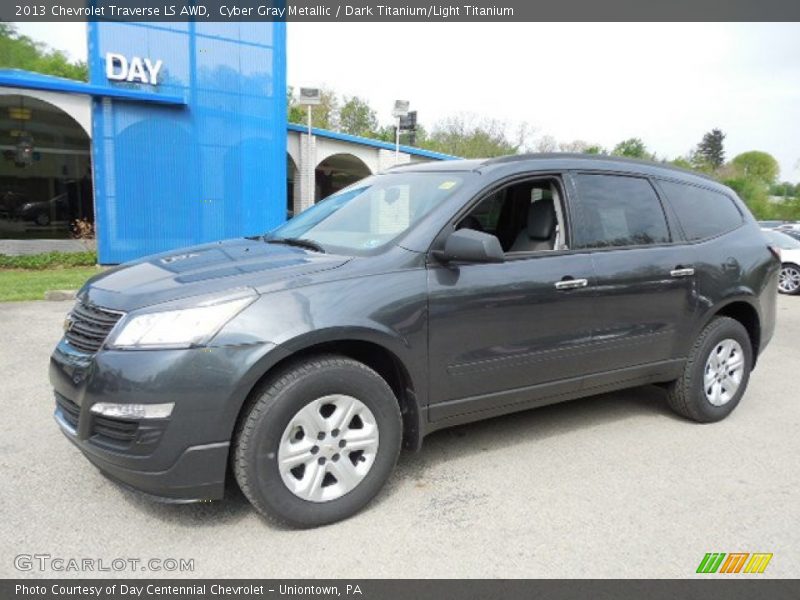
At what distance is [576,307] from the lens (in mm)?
3672

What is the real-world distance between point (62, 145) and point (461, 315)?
23.2m

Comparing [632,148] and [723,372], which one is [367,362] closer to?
[723,372]

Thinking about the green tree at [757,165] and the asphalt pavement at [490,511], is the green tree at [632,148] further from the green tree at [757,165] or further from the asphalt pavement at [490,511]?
the asphalt pavement at [490,511]

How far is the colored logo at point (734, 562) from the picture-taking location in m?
2.71

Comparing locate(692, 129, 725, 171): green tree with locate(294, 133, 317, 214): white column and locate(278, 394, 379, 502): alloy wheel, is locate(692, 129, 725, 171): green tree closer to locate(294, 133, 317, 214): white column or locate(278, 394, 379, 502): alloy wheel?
locate(294, 133, 317, 214): white column

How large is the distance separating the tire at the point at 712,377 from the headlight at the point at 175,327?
3.32 m

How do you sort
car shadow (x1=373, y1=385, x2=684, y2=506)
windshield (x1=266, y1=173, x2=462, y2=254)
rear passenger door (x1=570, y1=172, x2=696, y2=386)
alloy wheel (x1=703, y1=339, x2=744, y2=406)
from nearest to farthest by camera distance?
windshield (x1=266, y1=173, x2=462, y2=254), car shadow (x1=373, y1=385, x2=684, y2=506), rear passenger door (x1=570, y1=172, x2=696, y2=386), alloy wheel (x1=703, y1=339, x2=744, y2=406)

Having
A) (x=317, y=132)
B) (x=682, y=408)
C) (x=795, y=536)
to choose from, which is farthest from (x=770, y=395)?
(x=317, y=132)

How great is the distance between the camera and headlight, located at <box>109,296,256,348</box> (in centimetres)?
261

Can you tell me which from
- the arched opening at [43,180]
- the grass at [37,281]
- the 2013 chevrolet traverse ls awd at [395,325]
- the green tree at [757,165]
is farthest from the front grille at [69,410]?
the green tree at [757,165]

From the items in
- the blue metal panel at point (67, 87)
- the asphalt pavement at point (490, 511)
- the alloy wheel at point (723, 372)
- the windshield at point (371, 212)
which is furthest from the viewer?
the blue metal panel at point (67, 87)

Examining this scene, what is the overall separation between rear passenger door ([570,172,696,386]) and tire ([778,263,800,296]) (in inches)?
430

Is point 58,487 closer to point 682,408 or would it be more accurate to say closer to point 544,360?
point 544,360

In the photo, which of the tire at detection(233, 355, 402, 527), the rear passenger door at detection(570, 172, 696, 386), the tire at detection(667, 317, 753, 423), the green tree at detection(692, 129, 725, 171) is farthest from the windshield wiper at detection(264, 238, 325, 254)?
the green tree at detection(692, 129, 725, 171)
